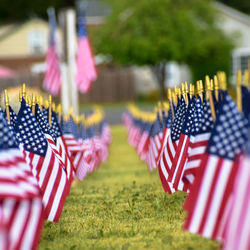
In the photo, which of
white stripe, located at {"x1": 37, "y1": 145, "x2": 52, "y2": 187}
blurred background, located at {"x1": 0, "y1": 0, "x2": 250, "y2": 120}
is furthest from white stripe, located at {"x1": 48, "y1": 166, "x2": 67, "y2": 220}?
blurred background, located at {"x1": 0, "y1": 0, "x2": 250, "y2": 120}

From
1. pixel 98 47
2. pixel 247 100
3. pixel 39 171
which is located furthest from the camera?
pixel 98 47

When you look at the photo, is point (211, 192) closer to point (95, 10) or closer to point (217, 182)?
point (217, 182)

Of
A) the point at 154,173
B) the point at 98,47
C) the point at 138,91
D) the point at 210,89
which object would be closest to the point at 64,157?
the point at 210,89

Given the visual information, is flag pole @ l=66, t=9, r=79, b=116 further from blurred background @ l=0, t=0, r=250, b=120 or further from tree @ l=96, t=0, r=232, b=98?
tree @ l=96, t=0, r=232, b=98

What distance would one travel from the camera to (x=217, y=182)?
5824 millimetres

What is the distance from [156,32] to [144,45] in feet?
4.49

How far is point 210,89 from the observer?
6867mm

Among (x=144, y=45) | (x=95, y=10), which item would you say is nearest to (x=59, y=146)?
(x=144, y=45)

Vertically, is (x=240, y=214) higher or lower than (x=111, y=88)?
higher

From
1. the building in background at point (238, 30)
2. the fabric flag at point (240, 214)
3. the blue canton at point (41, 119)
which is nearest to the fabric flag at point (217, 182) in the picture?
the fabric flag at point (240, 214)

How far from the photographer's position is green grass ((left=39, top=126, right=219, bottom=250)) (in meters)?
6.87

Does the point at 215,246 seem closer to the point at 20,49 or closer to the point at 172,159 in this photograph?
the point at 172,159

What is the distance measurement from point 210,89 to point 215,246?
1.65 m

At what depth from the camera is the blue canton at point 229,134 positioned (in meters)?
5.82
